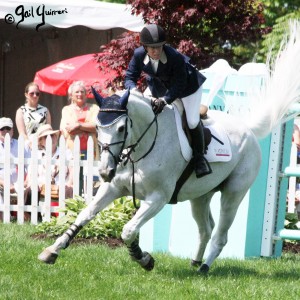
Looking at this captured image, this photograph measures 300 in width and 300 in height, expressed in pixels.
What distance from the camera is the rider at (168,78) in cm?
791

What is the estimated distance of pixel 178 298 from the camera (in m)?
7.29

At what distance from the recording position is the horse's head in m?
7.40

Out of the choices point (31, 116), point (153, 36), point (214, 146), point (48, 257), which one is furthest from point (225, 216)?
point (31, 116)

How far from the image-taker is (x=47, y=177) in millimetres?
12492

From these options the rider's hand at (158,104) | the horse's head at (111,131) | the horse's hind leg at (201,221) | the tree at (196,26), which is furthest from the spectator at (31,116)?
the horse's head at (111,131)

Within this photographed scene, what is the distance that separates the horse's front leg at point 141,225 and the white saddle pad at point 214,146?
0.52 metres

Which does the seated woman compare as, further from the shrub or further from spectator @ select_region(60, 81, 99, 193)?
the shrub

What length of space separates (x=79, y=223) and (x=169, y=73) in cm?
157

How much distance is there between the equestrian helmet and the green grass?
208 cm

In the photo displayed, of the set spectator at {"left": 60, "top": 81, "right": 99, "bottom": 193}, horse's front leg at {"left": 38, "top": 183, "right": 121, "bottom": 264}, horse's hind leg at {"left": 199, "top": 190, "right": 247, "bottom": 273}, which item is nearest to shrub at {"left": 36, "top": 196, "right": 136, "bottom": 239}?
spectator at {"left": 60, "top": 81, "right": 99, "bottom": 193}

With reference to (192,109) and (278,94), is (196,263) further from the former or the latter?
(278,94)

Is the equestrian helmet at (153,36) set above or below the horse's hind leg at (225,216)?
above

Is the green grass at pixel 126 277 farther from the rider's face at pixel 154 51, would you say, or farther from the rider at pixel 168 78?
the rider's face at pixel 154 51

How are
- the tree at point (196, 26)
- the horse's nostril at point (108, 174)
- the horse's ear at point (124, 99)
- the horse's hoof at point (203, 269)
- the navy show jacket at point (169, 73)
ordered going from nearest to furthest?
1. the horse's nostril at point (108, 174)
2. the horse's ear at point (124, 99)
3. the navy show jacket at point (169, 73)
4. the horse's hoof at point (203, 269)
5. the tree at point (196, 26)
